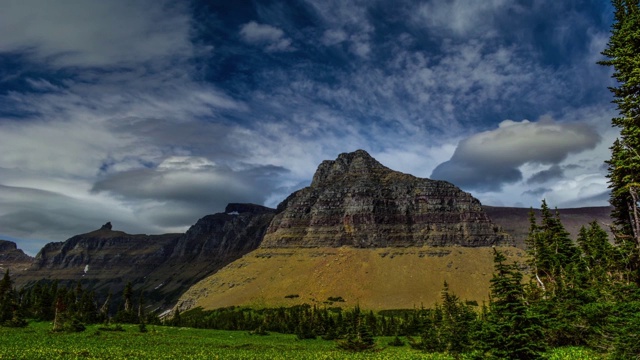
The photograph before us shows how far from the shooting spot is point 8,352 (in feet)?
149

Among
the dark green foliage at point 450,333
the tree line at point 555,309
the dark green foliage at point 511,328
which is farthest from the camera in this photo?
the dark green foliage at point 450,333

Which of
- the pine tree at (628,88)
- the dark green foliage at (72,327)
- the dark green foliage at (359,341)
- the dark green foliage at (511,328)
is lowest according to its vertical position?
the dark green foliage at (359,341)

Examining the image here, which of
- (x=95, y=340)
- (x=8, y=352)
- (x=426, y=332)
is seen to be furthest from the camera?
(x=426, y=332)

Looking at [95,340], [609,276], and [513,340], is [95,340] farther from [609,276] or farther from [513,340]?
[609,276]

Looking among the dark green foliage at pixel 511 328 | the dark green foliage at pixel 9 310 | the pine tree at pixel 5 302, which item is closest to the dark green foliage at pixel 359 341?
the dark green foliage at pixel 511 328

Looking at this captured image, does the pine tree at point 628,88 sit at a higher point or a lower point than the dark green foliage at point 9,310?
higher

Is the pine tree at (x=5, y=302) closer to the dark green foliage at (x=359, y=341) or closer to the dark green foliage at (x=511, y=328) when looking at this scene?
the dark green foliage at (x=359, y=341)

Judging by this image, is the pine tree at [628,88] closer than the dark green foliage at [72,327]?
Yes

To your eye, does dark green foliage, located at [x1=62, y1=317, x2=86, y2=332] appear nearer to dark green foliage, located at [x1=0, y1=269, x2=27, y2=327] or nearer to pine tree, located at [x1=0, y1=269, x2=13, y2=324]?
dark green foliage, located at [x1=0, y1=269, x2=27, y2=327]

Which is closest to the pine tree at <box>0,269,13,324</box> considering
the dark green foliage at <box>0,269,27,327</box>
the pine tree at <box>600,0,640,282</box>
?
the dark green foliage at <box>0,269,27,327</box>

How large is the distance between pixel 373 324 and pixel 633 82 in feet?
445

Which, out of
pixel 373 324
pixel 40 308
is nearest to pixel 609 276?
pixel 373 324

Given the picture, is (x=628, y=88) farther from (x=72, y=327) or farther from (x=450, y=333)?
(x=72, y=327)

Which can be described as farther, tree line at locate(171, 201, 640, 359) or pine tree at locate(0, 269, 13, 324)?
pine tree at locate(0, 269, 13, 324)
